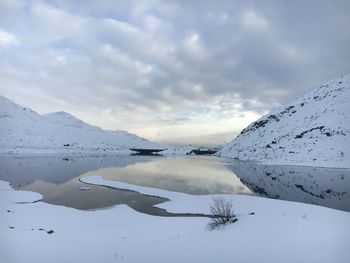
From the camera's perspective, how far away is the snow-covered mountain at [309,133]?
90137 mm

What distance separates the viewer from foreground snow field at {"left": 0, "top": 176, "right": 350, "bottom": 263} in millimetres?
12375

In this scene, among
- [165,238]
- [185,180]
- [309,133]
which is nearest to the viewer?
[165,238]

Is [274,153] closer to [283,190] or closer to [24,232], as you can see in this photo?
[283,190]

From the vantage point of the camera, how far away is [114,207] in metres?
28.9

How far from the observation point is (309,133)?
11400 cm

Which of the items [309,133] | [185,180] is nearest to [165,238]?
[185,180]

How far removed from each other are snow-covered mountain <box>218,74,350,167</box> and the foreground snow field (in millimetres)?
67856

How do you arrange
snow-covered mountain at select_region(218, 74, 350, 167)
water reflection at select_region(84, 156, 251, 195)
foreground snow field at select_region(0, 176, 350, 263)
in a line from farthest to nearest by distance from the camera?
snow-covered mountain at select_region(218, 74, 350, 167)
water reflection at select_region(84, 156, 251, 195)
foreground snow field at select_region(0, 176, 350, 263)

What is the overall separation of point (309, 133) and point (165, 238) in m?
109

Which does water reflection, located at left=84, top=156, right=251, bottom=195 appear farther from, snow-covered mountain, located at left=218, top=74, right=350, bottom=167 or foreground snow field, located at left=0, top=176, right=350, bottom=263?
snow-covered mountain, located at left=218, top=74, right=350, bottom=167

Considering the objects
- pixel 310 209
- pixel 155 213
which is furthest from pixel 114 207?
pixel 310 209

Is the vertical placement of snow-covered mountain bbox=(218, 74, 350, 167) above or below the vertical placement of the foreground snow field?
above

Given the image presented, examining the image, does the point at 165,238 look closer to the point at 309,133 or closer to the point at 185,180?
the point at 185,180

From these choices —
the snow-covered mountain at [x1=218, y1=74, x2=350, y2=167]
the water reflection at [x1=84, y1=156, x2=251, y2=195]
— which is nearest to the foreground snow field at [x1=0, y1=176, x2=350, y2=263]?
the water reflection at [x1=84, y1=156, x2=251, y2=195]
